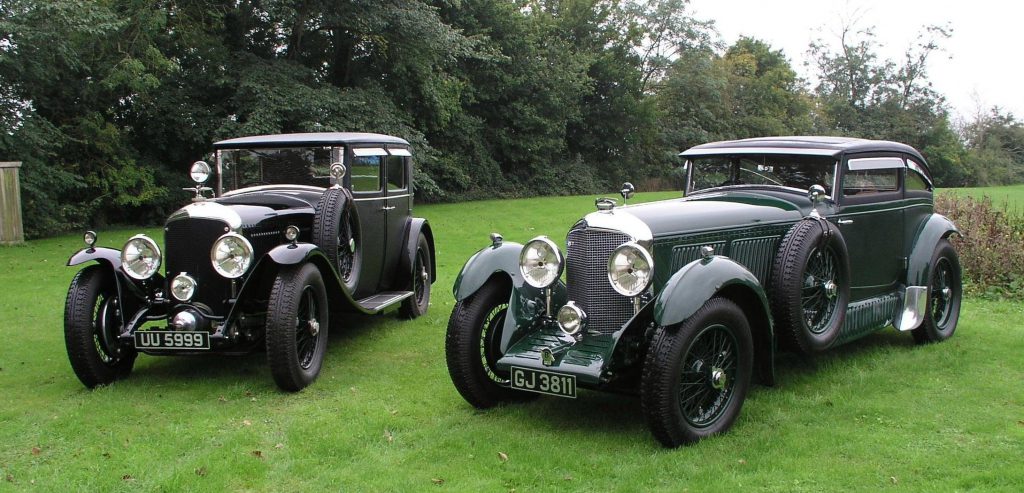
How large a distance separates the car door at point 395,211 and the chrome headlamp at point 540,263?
3.25 meters

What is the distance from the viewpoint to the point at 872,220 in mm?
6371

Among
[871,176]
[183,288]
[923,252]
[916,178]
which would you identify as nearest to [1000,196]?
[916,178]

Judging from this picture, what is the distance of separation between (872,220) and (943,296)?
1404 millimetres

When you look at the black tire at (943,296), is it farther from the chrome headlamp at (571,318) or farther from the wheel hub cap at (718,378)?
the chrome headlamp at (571,318)

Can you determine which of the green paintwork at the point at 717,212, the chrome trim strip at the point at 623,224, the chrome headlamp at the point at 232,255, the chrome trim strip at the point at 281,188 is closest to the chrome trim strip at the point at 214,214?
the chrome headlamp at the point at 232,255

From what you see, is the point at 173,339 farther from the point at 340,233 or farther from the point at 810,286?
the point at 810,286

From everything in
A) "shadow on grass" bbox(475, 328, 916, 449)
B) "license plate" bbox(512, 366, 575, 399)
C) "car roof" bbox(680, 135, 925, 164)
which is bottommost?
"shadow on grass" bbox(475, 328, 916, 449)

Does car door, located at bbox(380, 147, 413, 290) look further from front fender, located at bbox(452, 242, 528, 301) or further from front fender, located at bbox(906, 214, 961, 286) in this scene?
front fender, located at bbox(906, 214, 961, 286)

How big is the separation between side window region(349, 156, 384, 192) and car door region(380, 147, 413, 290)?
0.49ft

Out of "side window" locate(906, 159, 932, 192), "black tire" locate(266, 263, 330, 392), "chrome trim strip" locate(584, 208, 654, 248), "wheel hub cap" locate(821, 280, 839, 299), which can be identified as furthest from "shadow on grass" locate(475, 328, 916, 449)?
"black tire" locate(266, 263, 330, 392)

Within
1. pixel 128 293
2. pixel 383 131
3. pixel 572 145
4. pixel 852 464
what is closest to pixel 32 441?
pixel 128 293

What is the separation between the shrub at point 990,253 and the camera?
31.4 feet

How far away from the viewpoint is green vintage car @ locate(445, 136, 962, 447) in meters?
4.49

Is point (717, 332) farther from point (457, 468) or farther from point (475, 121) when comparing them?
point (475, 121)
